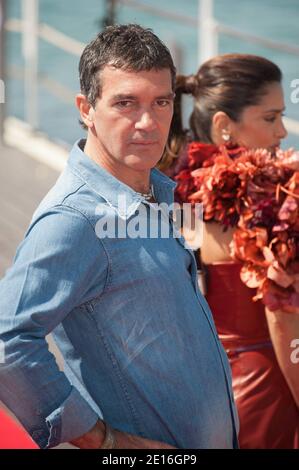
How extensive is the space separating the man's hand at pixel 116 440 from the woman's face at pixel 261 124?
1.40 m

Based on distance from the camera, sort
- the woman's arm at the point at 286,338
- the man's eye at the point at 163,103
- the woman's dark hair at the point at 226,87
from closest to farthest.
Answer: the man's eye at the point at 163,103 → the woman's arm at the point at 286,338 → the woman's dark hair at the point at 226,87

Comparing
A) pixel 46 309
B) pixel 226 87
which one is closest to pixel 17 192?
pixel 226 87

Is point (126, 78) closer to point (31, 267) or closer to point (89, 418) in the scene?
point (31, 267)

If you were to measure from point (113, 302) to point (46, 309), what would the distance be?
0.46 ft

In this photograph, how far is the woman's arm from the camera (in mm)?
2463

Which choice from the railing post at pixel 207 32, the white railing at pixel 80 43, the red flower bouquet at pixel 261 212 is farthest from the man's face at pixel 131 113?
the railing post at pixel 207 32

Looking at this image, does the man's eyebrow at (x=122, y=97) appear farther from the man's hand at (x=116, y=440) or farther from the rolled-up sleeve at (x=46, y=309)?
the man's hand at (x=116, y=440)

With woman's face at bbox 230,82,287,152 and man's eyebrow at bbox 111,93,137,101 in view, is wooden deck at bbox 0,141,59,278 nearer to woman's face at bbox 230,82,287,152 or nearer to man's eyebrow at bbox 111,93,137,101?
woman's face at bbox 230,82,287,152

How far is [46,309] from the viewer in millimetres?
1721

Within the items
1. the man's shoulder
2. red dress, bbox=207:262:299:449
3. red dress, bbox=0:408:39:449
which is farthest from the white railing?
red dress, bbox=0:408:39:449

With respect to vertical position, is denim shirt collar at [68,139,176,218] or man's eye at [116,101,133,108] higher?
man's eye at [116,101,133,108]

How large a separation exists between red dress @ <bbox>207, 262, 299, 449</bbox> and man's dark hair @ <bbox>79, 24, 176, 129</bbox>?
2.71ft

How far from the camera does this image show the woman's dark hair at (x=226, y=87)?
3.05m

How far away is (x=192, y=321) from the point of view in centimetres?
187
